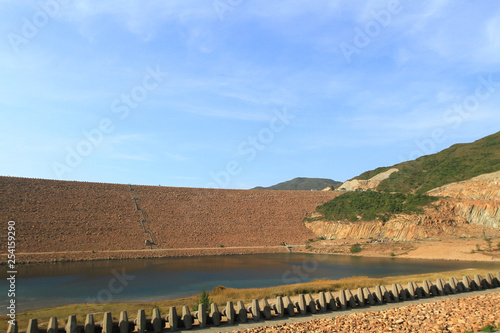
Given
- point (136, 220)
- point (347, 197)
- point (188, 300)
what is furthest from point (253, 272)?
point (347, 197)

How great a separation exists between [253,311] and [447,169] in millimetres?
93282

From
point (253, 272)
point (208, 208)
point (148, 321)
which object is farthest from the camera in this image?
point (208, 208)

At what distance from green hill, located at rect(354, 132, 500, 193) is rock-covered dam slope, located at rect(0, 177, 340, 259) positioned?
23857 millimetres

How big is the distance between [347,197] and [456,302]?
69.6m

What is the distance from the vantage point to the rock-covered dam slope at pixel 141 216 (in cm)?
5197

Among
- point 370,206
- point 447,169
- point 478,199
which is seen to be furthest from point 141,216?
point 447,169

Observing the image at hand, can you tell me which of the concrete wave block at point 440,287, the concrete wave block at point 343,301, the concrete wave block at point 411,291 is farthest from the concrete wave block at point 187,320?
the concrete wave block at point 440,287

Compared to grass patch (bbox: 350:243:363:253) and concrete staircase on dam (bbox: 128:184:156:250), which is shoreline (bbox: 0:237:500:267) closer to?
grass patch (bbox: 350:243:363:253)

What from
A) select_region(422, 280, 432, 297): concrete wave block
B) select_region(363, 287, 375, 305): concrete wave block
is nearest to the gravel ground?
select_region(363, 287, 375, 305): concrete wave block

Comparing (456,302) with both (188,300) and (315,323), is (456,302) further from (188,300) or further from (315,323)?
(188,300)

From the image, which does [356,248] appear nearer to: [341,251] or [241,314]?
[341,251]

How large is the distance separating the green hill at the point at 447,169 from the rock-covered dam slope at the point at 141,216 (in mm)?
23857

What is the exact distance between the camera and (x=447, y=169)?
299ft

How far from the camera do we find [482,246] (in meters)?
44.9
